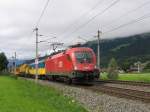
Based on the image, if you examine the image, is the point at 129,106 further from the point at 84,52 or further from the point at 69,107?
the point at 84,52

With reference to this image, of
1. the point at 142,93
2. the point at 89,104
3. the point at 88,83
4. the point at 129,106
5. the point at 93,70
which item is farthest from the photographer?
the point at 88,83

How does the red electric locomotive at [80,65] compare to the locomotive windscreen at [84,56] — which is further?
the locomotive windscreen at [84,56]

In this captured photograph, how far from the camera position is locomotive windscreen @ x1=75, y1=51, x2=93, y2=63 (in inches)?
1421

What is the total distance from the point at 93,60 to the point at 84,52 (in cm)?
110

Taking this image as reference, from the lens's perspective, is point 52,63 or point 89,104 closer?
point 89,104

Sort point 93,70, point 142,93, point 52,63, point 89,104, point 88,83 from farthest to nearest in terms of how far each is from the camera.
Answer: point 52,63 → point 88,83 → point 93,70 → point 142,93 → point 89,104

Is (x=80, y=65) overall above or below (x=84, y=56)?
below

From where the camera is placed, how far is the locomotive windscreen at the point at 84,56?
3608 centimetres

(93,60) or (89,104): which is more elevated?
(93,60)

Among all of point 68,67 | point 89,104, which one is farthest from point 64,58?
point 89,104

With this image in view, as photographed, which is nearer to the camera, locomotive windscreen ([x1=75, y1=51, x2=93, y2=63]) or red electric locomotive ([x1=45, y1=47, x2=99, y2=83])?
red electric locomotive ([x1=45, y1=47, x2=99, y2=83])

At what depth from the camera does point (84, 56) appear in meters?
36.5

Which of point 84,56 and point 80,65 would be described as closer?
point 80,65

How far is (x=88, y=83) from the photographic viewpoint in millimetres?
38625
